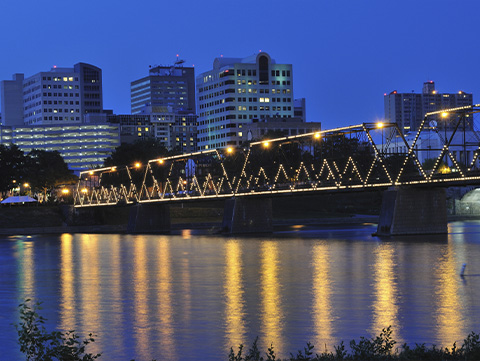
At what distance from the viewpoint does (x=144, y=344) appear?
3130 cm

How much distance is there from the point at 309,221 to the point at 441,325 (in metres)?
134

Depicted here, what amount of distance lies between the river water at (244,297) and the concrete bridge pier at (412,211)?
49.4 ft

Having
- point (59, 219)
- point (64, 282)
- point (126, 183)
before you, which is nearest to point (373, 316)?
point (64, 282)

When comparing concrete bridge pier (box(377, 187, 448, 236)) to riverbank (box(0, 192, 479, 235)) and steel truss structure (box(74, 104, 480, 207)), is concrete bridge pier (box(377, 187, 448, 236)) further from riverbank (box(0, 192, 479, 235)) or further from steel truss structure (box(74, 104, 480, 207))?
riverbank (box(0, 192, 479, 235))

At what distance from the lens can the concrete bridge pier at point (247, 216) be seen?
122500mm

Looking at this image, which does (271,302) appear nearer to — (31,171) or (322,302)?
(322,302)

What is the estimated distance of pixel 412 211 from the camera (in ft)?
321

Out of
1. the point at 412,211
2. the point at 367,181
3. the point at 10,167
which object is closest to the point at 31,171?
the point at 10,167

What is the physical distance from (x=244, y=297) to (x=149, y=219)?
10132cm

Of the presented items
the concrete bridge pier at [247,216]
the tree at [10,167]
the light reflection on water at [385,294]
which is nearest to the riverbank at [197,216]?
the concrete bridge pier at [247,216]

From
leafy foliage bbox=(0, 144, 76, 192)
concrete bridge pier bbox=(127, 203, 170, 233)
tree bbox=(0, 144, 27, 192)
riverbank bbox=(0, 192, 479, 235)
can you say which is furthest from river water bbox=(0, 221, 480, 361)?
leafy foliage bbox=(0, 144, 76, 192)

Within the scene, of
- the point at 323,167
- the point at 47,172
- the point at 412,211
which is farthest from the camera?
the point at 47,172

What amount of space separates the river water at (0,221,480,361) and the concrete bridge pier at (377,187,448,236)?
49.4 feet

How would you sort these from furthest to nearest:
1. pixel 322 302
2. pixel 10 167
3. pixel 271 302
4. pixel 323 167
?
1. pixel 10 167
2. pixel 323 167
3. pixel 271 302
4. pixel 322 302
